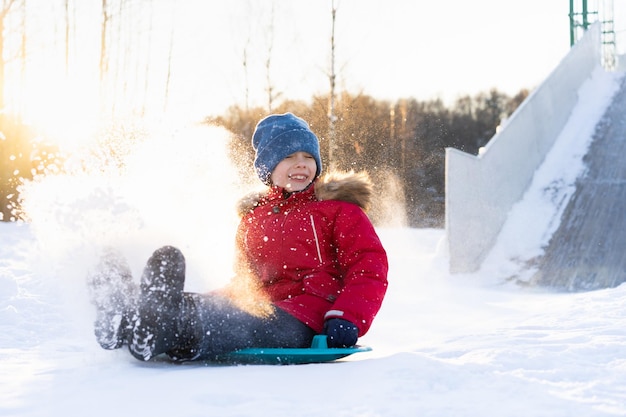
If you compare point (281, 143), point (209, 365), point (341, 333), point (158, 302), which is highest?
point (281, 143)

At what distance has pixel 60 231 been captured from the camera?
3.45 metres

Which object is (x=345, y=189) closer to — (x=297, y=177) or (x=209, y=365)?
(x=297, y=177)

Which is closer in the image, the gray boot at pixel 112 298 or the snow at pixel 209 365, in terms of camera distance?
the snow at pixel 209 365

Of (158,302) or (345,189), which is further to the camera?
(345,189)

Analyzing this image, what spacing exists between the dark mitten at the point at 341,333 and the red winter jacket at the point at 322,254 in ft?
0.10

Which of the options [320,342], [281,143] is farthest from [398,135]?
[320,342]

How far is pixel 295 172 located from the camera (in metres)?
3.38

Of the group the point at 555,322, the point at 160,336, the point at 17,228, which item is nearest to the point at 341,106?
the point at 17,228

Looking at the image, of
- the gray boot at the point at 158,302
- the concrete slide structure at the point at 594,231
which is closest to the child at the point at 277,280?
the gray boot at the point at 158,302

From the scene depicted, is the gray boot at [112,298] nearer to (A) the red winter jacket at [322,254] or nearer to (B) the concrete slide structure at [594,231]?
(A) the red winter jacket at [322,254]

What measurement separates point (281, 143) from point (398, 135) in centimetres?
2062

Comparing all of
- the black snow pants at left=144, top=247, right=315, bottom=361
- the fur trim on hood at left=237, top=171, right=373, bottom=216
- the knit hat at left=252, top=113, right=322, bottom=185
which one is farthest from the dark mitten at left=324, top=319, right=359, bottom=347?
the knit hat at left=252, top=113, right=322, bottom=185

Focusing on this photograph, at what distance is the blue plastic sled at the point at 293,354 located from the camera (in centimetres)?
282

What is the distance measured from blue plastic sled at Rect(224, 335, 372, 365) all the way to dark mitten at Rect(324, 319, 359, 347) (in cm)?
3
